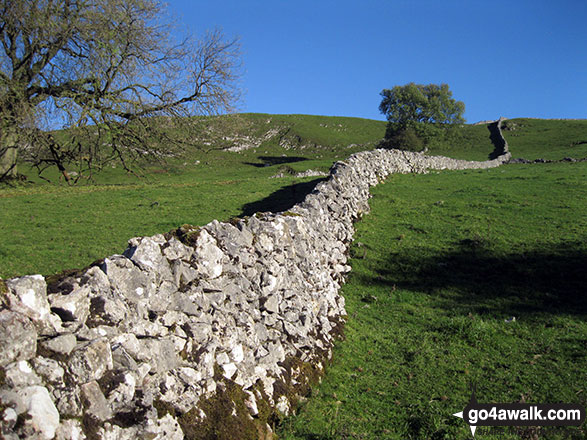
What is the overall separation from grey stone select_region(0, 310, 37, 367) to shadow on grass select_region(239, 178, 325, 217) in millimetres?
13543

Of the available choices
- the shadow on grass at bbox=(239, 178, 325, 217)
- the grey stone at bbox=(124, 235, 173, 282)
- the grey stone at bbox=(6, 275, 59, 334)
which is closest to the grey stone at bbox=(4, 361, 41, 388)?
the grey stone at bbox=(6, 275, 59, 334)

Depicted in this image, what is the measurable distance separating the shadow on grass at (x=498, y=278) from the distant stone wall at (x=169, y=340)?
4430 mm

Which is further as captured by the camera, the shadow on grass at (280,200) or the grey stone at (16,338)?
the shadow on grass at (280,200)

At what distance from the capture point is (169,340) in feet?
15.2

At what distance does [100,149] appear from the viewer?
9.59 metres

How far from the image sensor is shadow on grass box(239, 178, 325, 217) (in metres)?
18.0

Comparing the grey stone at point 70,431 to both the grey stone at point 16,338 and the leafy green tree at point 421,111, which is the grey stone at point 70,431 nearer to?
the grey stone at point 16,338

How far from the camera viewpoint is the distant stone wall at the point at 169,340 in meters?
3.42

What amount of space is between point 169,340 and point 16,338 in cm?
161

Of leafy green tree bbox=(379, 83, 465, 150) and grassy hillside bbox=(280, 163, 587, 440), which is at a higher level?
leafy green tree bbox=(379, 83, 465, 150)

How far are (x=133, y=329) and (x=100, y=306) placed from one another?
446 millimetres

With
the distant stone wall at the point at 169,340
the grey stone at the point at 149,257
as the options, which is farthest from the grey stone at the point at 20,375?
the grey stone at the point at 149,257

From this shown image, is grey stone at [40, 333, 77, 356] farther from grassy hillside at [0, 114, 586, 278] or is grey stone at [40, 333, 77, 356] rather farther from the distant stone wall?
grassy hillside at [0, 114, 586, 278]

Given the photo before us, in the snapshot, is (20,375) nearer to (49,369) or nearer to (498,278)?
(49,369)
